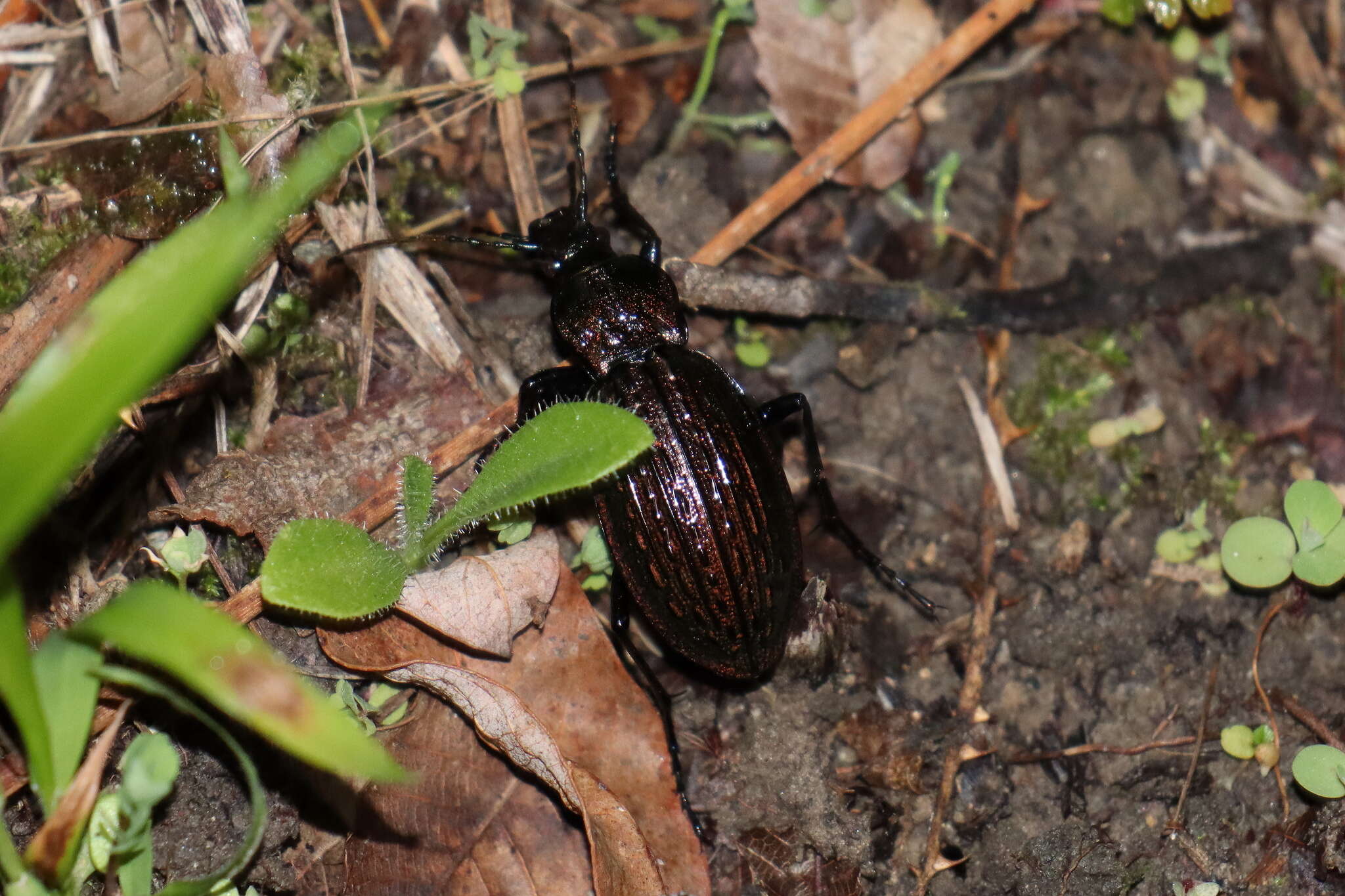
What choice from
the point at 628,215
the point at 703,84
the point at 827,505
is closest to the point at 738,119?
the point at 703,84

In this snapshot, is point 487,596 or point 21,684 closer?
point 21,684

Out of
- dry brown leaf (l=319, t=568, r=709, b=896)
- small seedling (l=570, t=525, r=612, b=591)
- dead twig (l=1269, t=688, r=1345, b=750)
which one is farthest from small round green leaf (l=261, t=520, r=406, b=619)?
dead twig (l=1269, t=688, r=1345, b=750)

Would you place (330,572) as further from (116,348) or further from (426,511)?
(116,348)

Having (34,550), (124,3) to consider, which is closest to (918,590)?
(34,550)

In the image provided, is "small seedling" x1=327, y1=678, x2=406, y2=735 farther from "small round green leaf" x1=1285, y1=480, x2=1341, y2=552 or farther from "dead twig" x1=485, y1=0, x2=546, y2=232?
"small round green leaf" x1=1285, y1=480, x2=1341, y2=552

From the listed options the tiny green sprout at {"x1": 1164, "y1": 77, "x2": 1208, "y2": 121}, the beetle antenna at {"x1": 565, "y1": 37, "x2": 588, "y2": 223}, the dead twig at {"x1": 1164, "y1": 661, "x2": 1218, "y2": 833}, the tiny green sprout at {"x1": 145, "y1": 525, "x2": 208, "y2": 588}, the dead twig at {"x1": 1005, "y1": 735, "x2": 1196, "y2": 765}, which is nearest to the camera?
the tiny green sprout at {"x1": 145, "y1": 525, "x2": 208, "y2": 588}

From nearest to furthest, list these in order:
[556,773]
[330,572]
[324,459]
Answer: [330,572]
[556,773]
[324,459]

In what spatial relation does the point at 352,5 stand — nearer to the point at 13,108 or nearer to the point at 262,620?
the point at 13,108

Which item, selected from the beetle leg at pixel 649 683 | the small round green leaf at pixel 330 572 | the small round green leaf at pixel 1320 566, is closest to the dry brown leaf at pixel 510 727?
the small round green leaf at pixel 330 572
